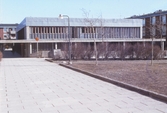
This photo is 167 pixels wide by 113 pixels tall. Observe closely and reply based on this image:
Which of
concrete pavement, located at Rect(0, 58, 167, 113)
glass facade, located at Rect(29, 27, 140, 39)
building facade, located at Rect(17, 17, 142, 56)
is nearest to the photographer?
concrete pavement, located at Rect(0, 58, 167, 113)

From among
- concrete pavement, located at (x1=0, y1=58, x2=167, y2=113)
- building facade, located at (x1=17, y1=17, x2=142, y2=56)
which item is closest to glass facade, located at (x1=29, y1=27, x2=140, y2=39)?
building facade, located at (x1=17, y1=17, x2=142, y2=56)

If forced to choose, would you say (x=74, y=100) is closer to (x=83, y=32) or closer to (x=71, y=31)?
(x=71, y=31)

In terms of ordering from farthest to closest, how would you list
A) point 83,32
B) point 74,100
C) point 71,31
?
point 83,32 → point 71,31 → point 74,100

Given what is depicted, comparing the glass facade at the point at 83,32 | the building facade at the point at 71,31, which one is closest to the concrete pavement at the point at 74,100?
the building facade at the point at 71,31

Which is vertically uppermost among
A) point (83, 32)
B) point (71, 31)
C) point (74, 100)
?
point (71, 31)

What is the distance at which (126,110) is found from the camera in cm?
785

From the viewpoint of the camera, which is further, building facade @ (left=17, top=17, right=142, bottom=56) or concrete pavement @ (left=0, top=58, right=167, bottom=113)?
building facade @ (left=17, top=17, right=142, bottom=56)

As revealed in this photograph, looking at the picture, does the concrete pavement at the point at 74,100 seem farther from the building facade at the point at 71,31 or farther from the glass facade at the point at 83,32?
the glass facade at the point at 83,32

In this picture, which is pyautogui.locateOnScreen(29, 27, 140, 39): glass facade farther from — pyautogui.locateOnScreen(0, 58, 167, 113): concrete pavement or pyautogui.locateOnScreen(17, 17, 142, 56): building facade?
pyautogui.locateOnScreen(0, 58, 167, 113): concrete pavement

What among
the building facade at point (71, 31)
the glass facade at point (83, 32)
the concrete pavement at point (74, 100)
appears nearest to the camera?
the concrete pavement at point (74, 100)

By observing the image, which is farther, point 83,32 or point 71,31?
point 83,32

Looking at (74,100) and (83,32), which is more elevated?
(83,32)

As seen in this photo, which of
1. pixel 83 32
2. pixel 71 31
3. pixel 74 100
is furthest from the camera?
pixel 83 32

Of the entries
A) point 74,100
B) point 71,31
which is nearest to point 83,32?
point 71,31
